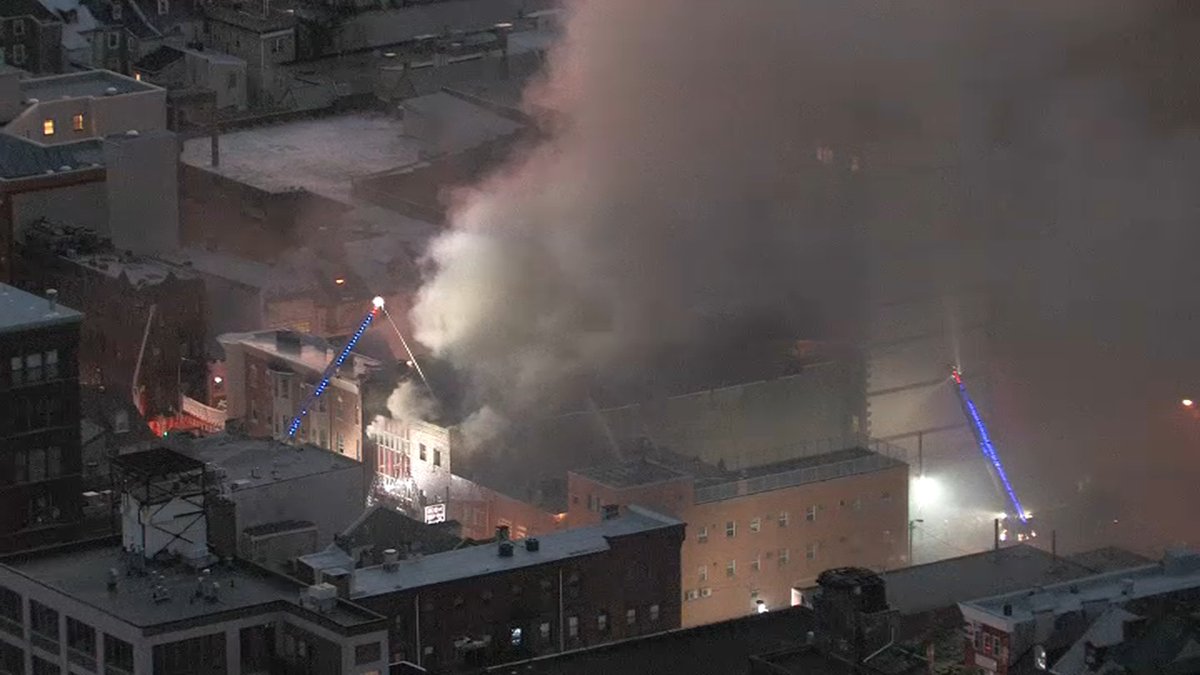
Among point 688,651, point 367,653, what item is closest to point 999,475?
point 688,651

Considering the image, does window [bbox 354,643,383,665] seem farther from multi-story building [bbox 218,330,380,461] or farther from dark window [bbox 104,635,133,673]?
multi-story building [bbox 218,330,380,461]

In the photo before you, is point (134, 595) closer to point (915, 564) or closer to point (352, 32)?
point (915, 564)

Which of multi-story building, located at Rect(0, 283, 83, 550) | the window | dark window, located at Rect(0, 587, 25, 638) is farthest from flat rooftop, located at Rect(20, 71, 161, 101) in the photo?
the window

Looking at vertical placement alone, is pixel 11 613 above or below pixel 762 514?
above

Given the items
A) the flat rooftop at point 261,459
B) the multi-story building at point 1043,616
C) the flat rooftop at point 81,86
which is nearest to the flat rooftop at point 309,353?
the flat rooftop at point 261,459

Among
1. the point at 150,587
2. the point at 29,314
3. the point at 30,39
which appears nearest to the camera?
the point at 150,587

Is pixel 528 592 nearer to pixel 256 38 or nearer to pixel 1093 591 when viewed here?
pixel 1093 591
